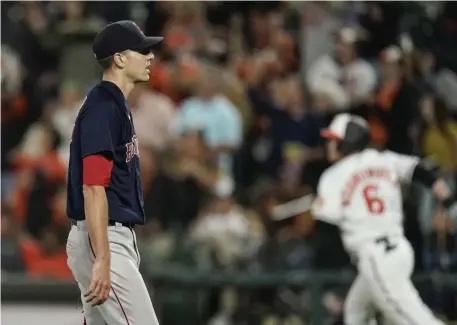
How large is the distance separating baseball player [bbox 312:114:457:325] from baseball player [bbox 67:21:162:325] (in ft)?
9.39

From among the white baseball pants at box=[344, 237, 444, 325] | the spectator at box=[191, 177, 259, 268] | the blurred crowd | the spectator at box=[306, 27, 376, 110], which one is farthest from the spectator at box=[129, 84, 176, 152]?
the white baseball pants at box=[344, 237, 444, 325]

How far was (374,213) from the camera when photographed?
7980 millimetres

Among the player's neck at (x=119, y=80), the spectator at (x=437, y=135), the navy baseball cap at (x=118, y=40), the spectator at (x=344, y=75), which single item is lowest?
the spectator at (x=437, y=135)

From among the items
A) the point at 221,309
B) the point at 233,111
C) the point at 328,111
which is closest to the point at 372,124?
the point at 328,111

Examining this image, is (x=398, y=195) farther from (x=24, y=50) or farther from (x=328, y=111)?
(x=24, y=50)

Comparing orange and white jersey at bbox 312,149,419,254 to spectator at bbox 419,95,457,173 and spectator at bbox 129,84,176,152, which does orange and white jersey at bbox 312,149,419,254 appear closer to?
spectator at bbox 419,95,457,173

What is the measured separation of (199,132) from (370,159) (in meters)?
3.86

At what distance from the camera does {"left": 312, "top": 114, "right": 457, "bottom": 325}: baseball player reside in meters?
7.89

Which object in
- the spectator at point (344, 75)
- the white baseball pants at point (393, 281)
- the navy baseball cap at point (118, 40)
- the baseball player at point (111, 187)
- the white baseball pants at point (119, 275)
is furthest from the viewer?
the spectator at point (344, 75)

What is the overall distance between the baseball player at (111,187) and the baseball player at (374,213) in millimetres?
2861

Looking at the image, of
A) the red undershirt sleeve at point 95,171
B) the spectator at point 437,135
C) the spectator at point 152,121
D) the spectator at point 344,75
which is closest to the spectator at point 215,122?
the spectator at point 152,121

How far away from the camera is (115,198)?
208 inches

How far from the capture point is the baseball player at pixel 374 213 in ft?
25.9

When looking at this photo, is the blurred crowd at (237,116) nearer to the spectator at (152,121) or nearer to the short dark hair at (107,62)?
the spectator at (152,121)
